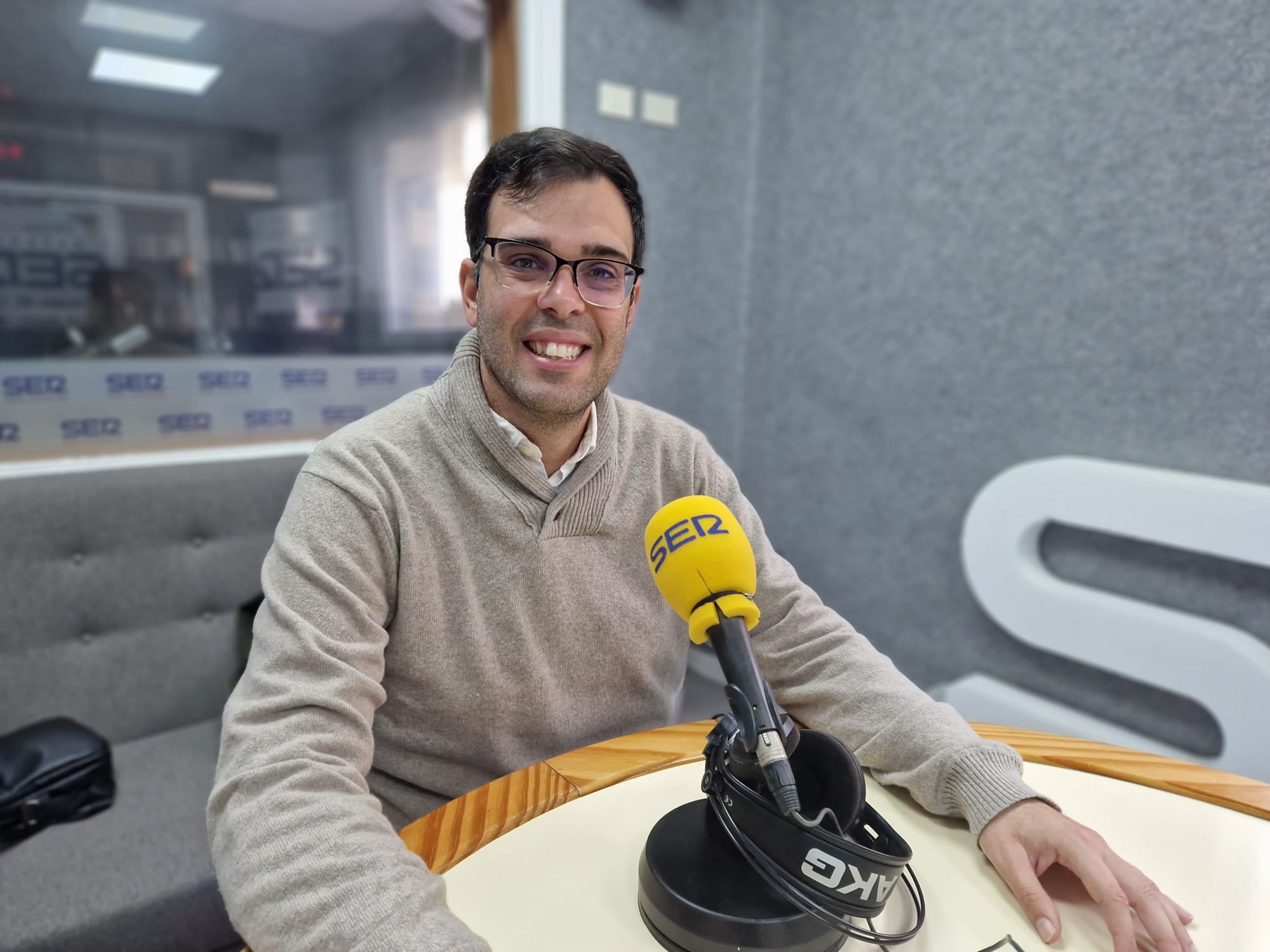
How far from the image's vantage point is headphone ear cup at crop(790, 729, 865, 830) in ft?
2.15

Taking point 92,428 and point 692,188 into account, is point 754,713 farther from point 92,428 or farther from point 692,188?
point 692,188

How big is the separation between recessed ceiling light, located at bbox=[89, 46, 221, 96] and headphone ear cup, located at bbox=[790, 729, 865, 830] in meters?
1.98

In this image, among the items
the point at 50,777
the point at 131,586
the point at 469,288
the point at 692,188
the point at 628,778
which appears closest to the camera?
the point at 628,778

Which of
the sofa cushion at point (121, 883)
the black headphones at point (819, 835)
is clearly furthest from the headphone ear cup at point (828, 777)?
the sofa cushion at point (121, 883)

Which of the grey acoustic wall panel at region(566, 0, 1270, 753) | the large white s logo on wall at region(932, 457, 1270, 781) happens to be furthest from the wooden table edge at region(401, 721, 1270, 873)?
the grey acoustic wall panel at region(566, 0, 1270, 753)

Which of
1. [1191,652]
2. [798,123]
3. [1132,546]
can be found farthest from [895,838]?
[798,123]

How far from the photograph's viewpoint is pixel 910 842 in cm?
79

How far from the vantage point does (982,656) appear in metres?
2.12

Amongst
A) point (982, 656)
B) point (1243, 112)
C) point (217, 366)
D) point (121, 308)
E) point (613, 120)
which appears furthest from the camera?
point (613, 120)

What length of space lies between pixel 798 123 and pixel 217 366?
1851 millimetres

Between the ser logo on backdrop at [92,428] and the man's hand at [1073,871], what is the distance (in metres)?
1.88

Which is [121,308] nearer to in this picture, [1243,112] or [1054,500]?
[1054,500]

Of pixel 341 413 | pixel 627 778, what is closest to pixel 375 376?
pixel 341 413

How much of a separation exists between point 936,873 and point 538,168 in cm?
90
